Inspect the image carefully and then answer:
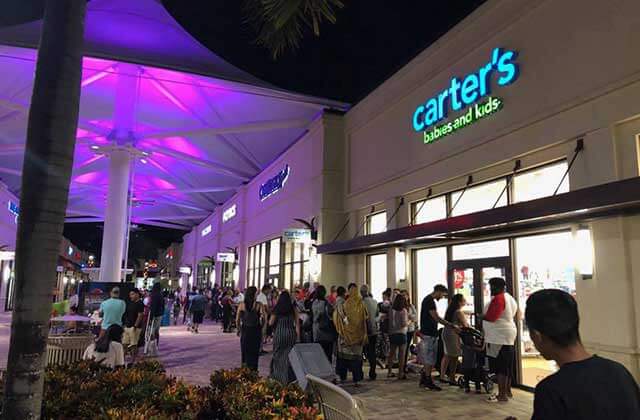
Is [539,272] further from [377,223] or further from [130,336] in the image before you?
[130,336]

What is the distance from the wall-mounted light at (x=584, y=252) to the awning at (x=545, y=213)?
0.18m

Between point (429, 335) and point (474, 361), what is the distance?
0.83 meters

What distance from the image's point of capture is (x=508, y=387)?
24.9ft

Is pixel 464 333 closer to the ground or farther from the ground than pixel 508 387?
farther from the ground

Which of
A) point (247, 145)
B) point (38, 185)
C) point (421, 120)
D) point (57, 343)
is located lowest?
point (57, 343)

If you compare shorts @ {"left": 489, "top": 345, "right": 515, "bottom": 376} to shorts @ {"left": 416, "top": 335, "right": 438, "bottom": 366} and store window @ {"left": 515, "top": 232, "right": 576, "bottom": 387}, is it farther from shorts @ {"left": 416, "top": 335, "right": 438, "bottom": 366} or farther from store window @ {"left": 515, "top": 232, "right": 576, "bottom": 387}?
shorts @ {"left": 416, "top": 335, "right": 438, "bottom": 366}

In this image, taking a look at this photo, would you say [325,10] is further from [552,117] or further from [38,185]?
[552,117]

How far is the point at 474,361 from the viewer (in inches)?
321

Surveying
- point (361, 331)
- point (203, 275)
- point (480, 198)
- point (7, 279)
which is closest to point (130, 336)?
point (361, 331)

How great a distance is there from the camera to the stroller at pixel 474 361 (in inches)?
320

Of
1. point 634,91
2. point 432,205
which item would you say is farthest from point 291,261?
point 634,91

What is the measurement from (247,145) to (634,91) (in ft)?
57.7

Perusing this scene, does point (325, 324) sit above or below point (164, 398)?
above

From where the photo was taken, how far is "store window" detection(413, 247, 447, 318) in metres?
11.0
